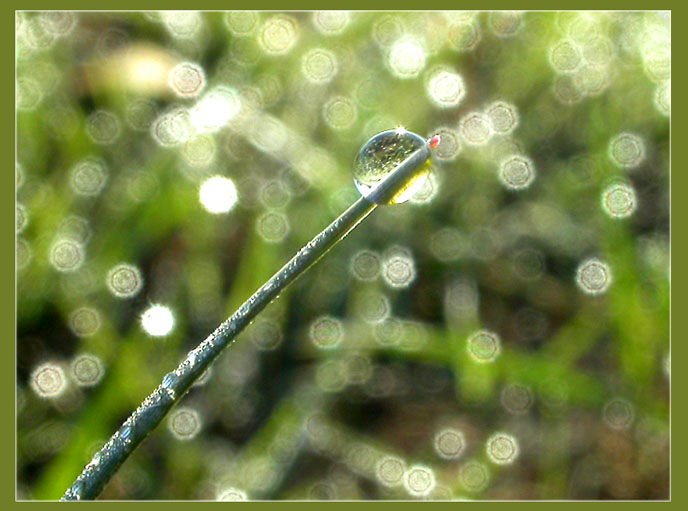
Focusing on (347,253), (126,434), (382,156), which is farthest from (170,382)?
(347,253)

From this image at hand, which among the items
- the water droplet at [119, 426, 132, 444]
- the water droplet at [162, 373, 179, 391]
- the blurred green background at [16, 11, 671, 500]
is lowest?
the blurred green background at [16, 11, 671, 500]

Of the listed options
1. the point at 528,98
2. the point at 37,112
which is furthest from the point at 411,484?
the point at 37,112

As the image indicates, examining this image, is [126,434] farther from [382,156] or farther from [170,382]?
[382,156]

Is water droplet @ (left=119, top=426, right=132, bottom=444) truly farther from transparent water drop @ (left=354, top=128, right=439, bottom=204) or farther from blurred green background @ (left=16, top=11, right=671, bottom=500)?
blurred green background @ (left=16, top=11, right=671, bottom=500)

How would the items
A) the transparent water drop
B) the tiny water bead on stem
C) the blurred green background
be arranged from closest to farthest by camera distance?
the tiny water bead on stem, the transparent water drop, the blurred green background

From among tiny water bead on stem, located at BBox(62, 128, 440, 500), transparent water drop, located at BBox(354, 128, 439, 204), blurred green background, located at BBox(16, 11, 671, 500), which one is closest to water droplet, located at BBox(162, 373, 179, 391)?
tiny water bead on stem, located at BBox(62, 128, 440, 500)

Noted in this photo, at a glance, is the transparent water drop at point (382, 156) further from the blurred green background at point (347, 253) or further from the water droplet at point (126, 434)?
the blurred green background at point (347, 253)

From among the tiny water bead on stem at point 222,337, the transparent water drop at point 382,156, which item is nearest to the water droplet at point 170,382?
the tiny water bead on stem at point 222,337

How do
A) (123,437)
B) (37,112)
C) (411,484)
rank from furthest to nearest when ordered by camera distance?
1. (37,112)
2. (411,484)
3. (123,437)

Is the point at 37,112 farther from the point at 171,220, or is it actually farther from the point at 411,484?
the point at 411,484

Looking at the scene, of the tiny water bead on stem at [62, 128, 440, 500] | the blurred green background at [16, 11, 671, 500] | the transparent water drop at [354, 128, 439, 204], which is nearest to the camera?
the tiny water bead on stem at [62, 128, 440, 500]
